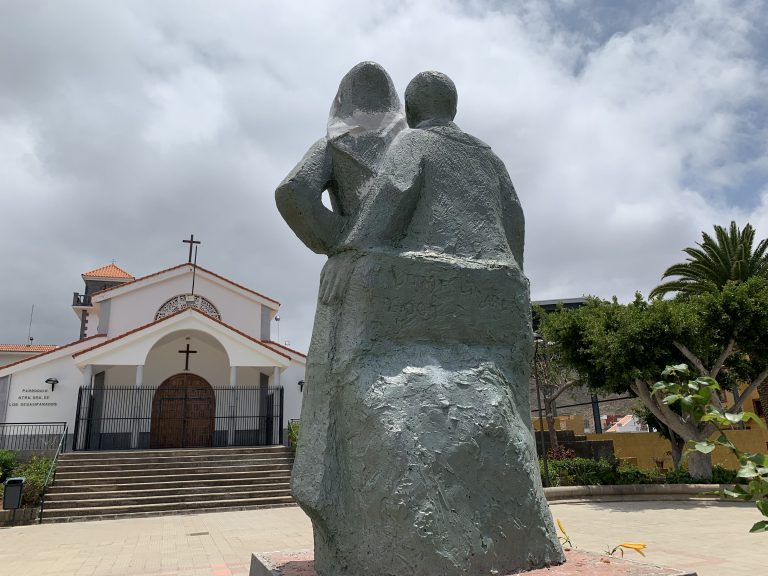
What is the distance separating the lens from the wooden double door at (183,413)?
19.8 m

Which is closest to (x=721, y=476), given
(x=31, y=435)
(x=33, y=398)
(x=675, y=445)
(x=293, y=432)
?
(x=675, y=445)

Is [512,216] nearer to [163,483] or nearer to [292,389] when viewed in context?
[163,483]

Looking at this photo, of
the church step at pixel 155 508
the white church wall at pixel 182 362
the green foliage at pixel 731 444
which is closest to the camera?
the green foliage at pixel 731 444

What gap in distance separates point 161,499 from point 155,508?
48 cm

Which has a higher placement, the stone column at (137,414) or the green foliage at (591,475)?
the stone column at (137,414)

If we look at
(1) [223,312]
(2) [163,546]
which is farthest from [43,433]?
(2) [163,546]

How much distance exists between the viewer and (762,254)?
16.9 m

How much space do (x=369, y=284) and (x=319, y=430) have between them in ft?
2.59

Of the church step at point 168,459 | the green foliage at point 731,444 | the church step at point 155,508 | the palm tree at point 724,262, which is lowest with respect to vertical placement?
the church step at point 155,508

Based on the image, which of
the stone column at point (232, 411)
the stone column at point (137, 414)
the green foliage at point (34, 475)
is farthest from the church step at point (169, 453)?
the stone column at point (232, 411)

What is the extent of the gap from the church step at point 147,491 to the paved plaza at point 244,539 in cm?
149

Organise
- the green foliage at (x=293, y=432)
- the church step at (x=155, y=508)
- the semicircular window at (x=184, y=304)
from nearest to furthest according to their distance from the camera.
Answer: the church step at (x=155, y=508) → the green foliage at (x=293, y=432) → the semicircular window at (x=184, y=304)

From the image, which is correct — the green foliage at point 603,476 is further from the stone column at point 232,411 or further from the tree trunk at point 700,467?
the stone column at point 232,411

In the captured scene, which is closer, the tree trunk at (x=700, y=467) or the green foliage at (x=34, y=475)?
the green foliage at (x=34, y=475)
